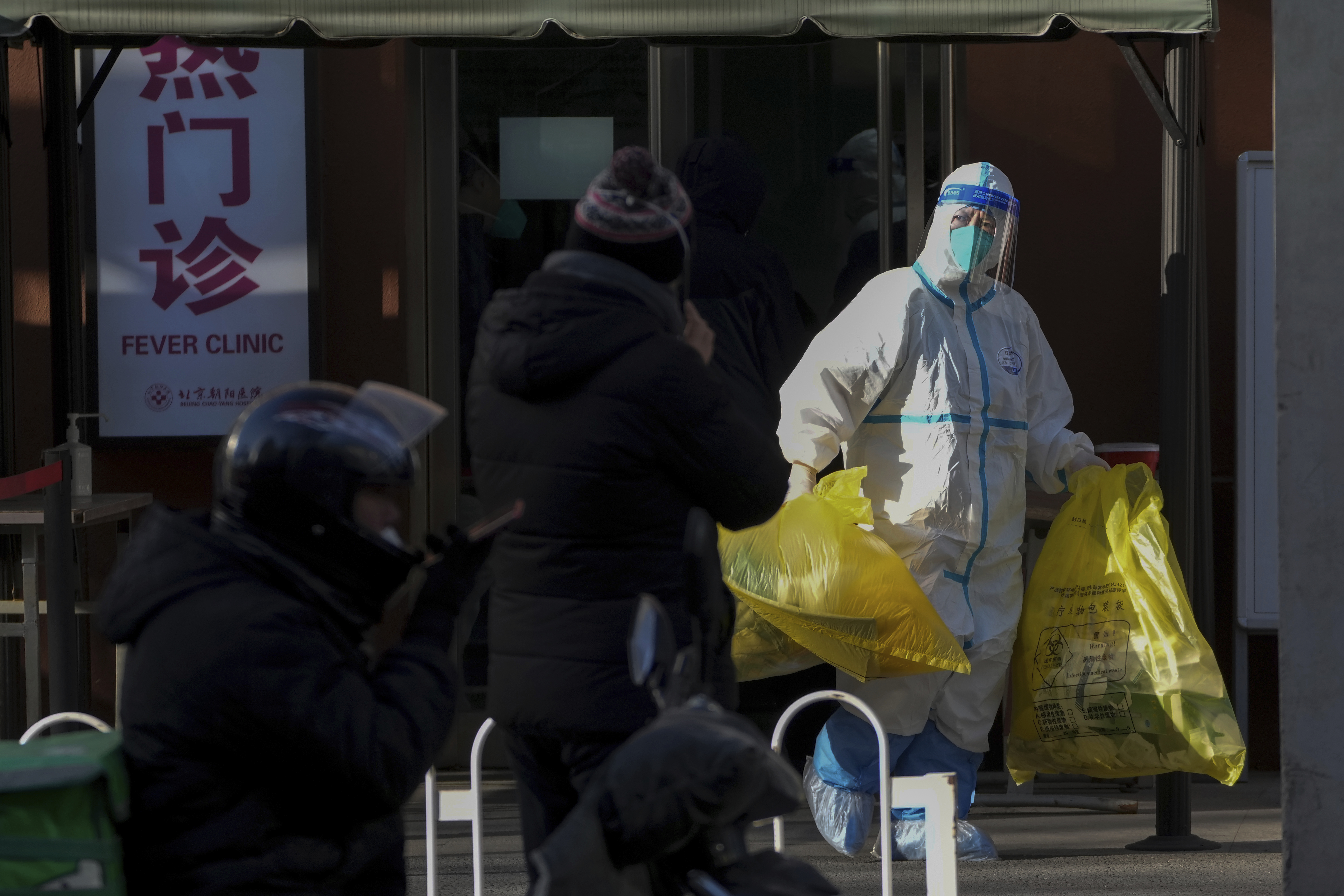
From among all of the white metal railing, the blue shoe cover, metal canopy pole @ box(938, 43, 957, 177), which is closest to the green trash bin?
the white metal railing

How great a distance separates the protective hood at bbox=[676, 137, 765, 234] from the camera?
384cm

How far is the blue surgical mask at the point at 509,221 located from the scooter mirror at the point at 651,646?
389cm

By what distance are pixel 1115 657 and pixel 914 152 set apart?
6.75 ft

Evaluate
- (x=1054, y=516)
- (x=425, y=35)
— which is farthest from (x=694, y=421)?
(x=1054, y=516)

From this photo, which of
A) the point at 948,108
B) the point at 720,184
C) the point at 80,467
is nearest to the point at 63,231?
the point at 80,467

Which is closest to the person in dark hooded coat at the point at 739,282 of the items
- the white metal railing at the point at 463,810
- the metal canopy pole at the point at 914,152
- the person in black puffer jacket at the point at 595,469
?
the person in black puffer jacket at the point at 595,469

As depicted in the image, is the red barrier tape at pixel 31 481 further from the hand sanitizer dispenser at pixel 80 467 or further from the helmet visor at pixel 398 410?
the helmet visor at pixel 398 410

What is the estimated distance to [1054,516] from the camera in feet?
17.2

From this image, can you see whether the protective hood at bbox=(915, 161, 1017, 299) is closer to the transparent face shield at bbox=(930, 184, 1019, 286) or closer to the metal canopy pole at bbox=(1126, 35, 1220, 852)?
the transparent face shield at bbox=(930, 184, 1019, 286)

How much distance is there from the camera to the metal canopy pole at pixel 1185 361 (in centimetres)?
471

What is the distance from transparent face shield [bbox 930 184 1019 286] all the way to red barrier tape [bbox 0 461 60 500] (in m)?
2.56

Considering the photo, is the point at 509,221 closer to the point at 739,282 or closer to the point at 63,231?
the point at 63,231

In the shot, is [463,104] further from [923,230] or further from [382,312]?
[923,230]

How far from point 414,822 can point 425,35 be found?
8.15 ft
